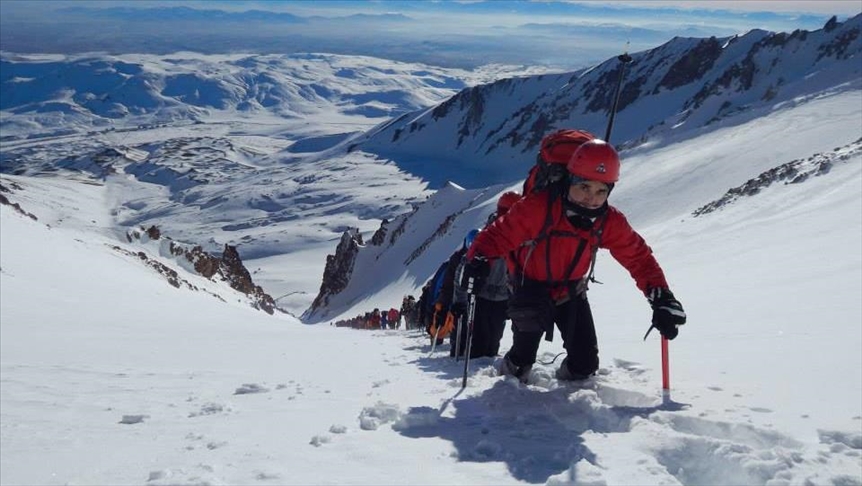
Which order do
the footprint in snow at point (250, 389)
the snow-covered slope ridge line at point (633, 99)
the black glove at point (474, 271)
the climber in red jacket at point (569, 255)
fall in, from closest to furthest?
the climber in red jacket at point (569, 255), the black glove at point (474, 271), the footprint in snow at point (250, 389), the snow-covered slope ridge line at point (633, 99)

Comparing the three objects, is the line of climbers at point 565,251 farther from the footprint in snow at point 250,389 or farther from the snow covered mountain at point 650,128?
the snow covered mountain at point 650,128

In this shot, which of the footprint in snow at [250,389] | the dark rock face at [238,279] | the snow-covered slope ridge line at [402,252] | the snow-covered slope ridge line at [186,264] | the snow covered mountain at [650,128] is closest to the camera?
the footprint in snow at [250,389]

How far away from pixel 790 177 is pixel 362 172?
135 m

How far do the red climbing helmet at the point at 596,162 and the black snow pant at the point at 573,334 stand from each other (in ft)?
3.43

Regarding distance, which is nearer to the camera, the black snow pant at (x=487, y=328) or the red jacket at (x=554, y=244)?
the red jacket at (x=554, y=244)

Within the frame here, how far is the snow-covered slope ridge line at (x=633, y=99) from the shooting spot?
70.6 meters

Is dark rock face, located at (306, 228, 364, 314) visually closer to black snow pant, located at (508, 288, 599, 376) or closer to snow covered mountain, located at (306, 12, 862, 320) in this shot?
snow covered mountain, located at (306, 12, 862, 320)

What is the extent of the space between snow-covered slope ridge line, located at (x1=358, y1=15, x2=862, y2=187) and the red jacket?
141ft

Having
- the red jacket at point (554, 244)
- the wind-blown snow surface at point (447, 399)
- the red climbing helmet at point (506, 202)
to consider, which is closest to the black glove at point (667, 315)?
the red jacket at point (554, 244)

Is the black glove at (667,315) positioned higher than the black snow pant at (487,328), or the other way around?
the black glove at (667,315)

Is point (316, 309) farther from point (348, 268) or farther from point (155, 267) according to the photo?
point (155, 267)

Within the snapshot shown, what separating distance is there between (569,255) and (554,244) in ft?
0.48

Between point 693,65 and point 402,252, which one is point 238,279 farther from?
point 693,65

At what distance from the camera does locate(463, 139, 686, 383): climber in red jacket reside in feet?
16.4
